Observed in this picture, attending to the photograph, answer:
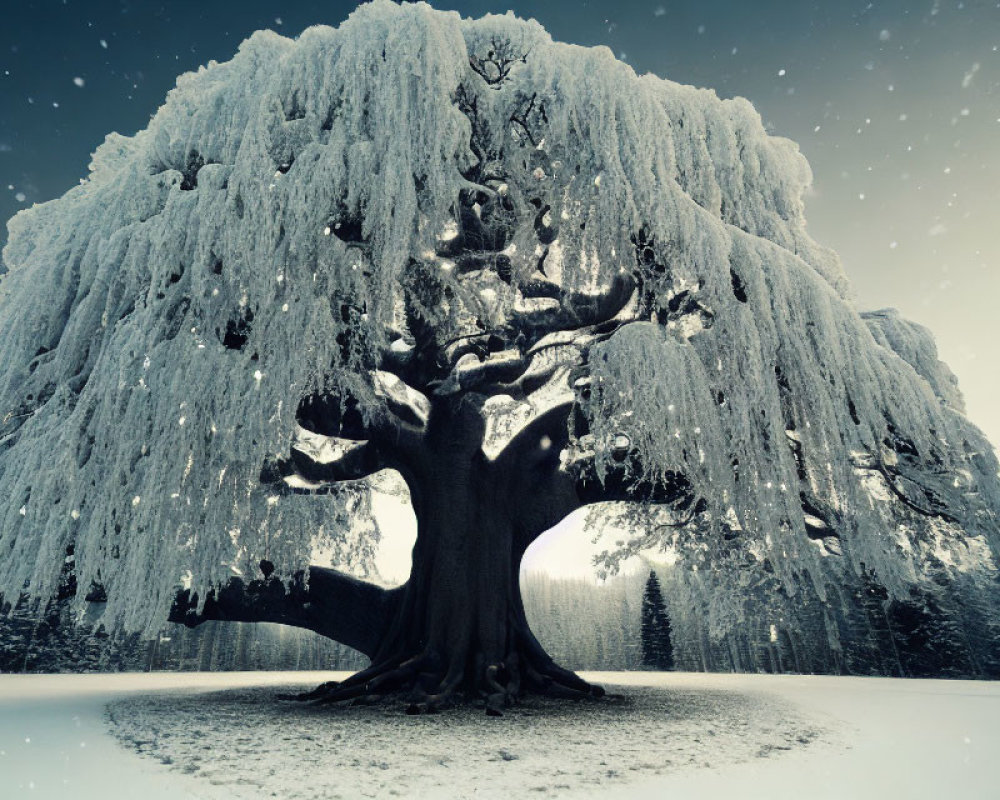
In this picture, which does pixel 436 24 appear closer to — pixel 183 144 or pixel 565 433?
pixel 183 144

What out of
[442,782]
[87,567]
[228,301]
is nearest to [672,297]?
[228,301]

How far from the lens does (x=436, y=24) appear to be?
521cm

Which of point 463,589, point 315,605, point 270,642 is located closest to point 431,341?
point 463,589

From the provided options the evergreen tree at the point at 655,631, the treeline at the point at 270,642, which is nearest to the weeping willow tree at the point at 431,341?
the treeline at the point at 270,642

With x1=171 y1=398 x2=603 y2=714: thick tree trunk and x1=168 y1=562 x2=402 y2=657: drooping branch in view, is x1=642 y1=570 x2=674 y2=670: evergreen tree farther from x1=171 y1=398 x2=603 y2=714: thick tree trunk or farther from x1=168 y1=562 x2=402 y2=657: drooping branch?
x1=168 y1=562 x2=402 y2=657: drooping branch

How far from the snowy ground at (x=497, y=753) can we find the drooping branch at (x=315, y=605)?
933 mm

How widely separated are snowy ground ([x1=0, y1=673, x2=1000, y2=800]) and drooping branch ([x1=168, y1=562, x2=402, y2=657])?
933 mm

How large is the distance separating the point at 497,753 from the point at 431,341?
382cm

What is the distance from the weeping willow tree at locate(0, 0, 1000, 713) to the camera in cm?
468

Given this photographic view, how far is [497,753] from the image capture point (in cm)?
366

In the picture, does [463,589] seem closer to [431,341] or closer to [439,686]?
[439,686]

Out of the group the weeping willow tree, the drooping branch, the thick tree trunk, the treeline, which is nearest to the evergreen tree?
the treeline

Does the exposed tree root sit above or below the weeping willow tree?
below

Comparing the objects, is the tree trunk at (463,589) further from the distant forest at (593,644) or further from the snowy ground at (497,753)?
the distant forest at (593,644)
